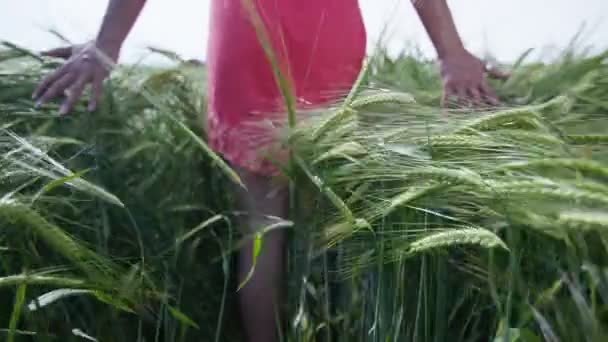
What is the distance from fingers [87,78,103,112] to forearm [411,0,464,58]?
288 mm

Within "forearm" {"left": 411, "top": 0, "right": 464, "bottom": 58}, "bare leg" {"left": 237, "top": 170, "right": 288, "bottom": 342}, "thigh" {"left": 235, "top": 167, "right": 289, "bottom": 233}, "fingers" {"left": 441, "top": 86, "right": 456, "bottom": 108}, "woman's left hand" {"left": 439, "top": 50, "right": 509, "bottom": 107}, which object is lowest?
"bare leg" {"left": 237, "top": 170, "right": 288, "bottom": 342}

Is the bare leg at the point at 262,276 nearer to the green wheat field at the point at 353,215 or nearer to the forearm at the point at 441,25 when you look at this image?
the green wheat field at the point at 353,215

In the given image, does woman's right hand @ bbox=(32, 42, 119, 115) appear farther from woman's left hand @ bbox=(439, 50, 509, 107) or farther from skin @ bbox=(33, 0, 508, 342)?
woman's left hand @ bbox=(439, 50, 509, 107)

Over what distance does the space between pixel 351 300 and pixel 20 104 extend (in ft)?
1.15

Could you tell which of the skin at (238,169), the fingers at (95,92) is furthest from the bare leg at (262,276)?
the fingers at (95,92)

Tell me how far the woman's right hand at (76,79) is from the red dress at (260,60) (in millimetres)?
101

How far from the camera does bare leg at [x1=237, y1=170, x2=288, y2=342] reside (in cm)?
58

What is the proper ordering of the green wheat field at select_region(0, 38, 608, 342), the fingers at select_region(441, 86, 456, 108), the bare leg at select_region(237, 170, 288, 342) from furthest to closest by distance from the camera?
the bare leg at select_region(237, 170, 288, 342), the fingers at select_region(441, 86, 456, 108), the green wheat field at select_region(0, 38, 608, 342)

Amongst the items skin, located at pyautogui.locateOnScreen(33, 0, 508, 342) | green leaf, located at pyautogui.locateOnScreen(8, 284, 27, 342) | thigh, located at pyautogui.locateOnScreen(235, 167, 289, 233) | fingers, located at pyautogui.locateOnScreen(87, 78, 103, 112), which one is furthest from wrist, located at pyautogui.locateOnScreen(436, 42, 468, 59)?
green leaf, located at pyautogui.locateOnScreen(8, 284, 27, 342)

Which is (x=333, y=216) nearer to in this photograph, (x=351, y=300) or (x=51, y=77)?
(x=351, y=300)

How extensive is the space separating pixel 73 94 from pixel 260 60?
0.54ft

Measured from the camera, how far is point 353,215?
394mm

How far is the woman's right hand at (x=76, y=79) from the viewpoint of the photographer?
1.85 feet

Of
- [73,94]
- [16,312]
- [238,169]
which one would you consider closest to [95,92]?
[73,94]
